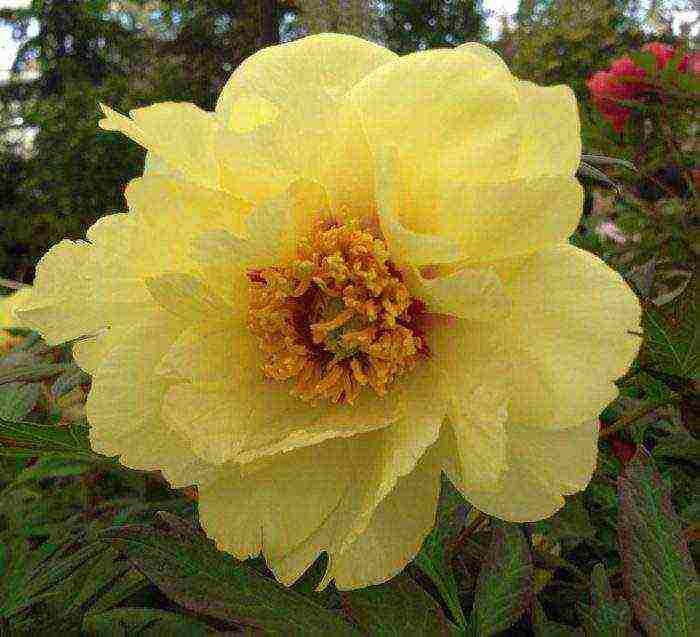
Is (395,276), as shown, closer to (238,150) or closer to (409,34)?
(238,150)

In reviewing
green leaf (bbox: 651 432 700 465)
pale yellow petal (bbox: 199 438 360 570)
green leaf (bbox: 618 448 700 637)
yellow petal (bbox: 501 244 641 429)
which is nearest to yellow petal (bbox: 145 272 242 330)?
pale yellow petal (bbox: 199 438 360 570)

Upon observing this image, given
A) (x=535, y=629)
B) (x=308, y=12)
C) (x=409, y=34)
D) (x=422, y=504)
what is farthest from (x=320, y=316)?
(x=409, y=34)

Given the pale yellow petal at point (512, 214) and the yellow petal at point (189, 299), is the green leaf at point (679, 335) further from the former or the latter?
the yellow petal at point (189, 299)

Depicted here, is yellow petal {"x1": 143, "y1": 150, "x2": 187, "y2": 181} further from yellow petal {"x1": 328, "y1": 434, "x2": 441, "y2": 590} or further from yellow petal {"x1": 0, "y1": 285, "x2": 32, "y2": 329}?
yellow petal {"x1": 0, "y1": 285, "x2": 32, "y2": 329}

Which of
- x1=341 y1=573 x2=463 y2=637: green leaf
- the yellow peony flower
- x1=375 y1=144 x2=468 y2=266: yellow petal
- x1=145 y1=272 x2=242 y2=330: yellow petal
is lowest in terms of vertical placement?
the yellow peony flower

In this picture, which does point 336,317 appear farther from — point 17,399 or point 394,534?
point 17,399

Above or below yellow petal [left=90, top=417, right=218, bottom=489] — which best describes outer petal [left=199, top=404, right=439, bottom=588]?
below

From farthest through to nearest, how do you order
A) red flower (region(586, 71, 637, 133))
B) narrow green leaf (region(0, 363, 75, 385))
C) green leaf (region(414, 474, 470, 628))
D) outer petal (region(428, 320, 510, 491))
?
1. red flower (region(586, 71, 637, 133))
2. narrow green leaf (region(0, 363, 75, 385))
3. green leaf (region(414, 474, 470, 628))
4. outer petal (region(428, 320, 510, 491))

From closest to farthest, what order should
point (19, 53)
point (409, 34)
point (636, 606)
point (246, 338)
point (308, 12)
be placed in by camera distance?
point (636, 606) < point (246, 338) < point (308, 12) < point (19, 53) < point (409, 34)
